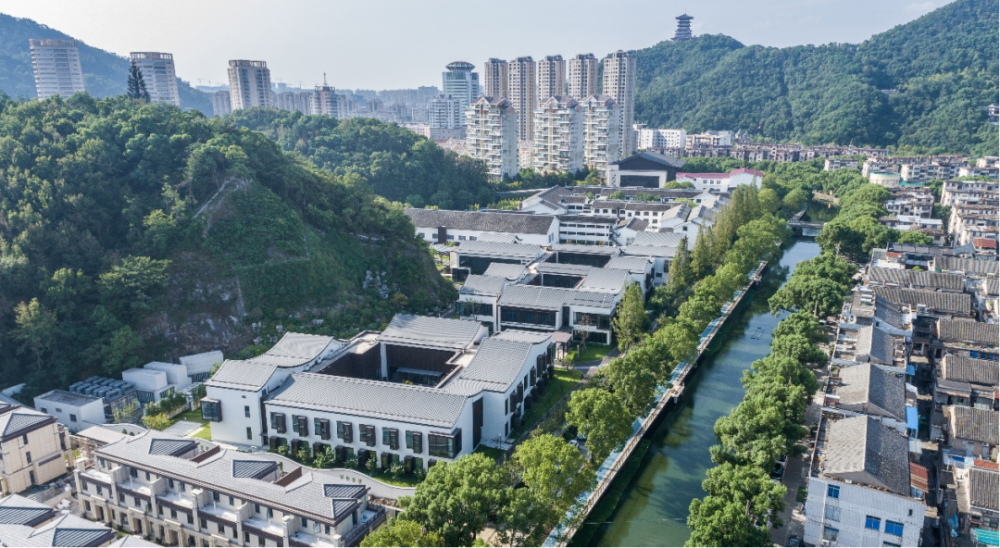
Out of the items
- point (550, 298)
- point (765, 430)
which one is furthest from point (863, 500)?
point (550, 298)

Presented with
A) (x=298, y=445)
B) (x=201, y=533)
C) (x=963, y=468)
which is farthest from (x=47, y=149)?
(x=963, y=468)

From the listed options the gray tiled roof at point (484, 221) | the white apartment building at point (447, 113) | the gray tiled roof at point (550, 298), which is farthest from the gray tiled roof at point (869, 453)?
the white apartment building at point (447, 113)

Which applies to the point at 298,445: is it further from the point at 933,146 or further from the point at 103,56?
the point at 103,56

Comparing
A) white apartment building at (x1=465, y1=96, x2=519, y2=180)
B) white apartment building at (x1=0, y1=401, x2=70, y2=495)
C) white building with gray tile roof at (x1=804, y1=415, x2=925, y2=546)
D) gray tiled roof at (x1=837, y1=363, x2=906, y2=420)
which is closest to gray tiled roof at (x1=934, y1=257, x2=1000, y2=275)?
gray tiled roof at (x1=837, y1=363, x2=906, y2=420)

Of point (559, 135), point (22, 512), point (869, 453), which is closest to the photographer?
point (22, 512)

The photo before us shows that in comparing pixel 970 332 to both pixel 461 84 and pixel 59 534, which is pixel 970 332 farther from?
pixel 461 84

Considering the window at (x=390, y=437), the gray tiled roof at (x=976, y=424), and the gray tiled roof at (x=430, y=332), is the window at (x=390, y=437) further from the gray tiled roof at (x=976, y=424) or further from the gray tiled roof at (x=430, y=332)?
the gray tiled roof at (x=976, y=424)
